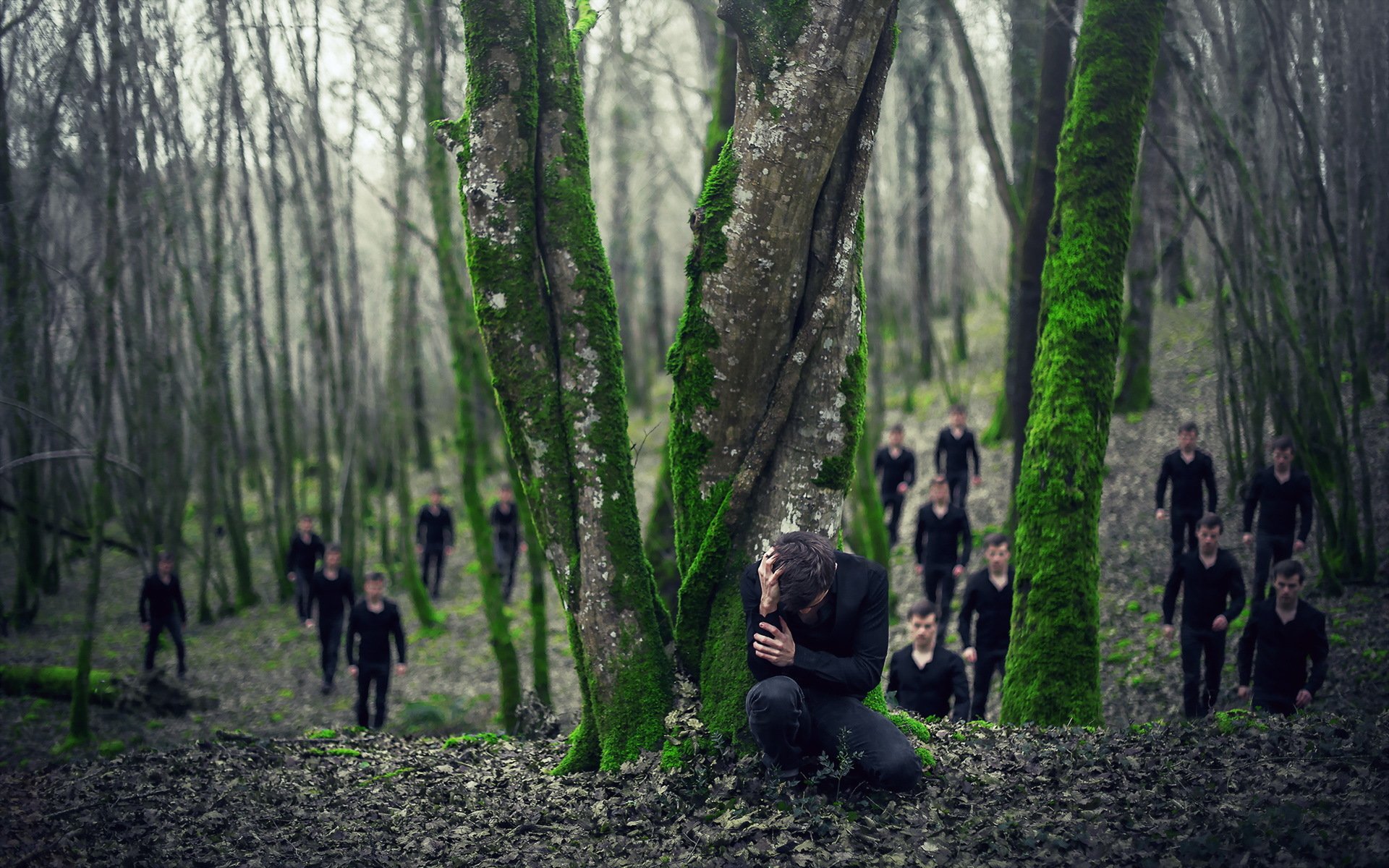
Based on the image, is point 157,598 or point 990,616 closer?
point 990,616

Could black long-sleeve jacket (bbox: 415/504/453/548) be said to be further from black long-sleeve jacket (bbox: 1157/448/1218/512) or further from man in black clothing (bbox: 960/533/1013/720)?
black long-sleeve jacket (bbox: 1157/448/1218/512)

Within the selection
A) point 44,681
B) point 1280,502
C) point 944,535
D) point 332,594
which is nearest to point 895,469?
point 944,535

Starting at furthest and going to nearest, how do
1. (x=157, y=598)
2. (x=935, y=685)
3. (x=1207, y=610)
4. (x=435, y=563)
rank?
(x=435, y=563) → (x=157, y=598) → (x=1207, y=610) → (x=935, y=685)

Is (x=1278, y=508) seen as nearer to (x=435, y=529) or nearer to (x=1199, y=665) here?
(x=1199, y=665)

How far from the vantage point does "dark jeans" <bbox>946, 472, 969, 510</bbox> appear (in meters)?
12.5

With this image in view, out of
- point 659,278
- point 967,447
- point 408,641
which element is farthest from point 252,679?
point 659,278

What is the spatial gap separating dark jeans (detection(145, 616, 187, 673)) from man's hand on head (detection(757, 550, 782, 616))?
1147cm

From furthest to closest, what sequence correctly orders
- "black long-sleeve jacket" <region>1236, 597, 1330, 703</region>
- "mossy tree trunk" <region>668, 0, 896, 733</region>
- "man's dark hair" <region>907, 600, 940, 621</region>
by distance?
1. "man's dark hair" <region>907, 600, 940, 621</region>
2. "black long-sleeve jacket" <region>1236, 597, 1330, 703</region>
3. "mossy tree trunk" <region>668, 0, 896, 733</region>

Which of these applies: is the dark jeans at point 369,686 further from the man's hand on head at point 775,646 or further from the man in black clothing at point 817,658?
the man's hand on head at point 775,646

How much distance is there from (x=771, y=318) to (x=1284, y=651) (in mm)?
5235

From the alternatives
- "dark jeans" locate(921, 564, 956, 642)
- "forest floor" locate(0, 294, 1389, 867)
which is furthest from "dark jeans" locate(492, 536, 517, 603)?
"forest floor" locate(0, 294, 1389, 867)

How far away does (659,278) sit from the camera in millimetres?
30172

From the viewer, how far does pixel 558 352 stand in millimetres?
4543

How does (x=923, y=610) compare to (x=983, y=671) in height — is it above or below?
above
